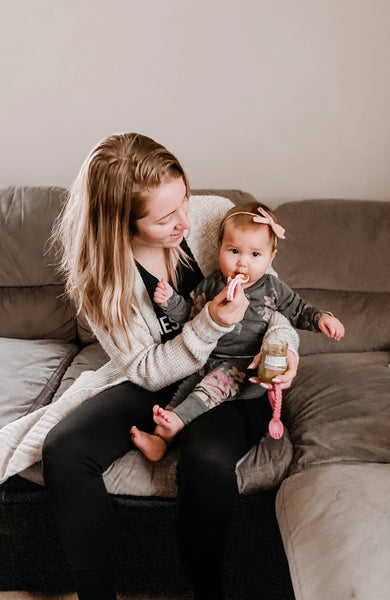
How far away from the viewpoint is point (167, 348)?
1.31 m

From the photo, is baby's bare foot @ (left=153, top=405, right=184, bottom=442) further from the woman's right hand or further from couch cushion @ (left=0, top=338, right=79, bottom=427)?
couch cushion @ (left=0, top=338, right=79, bottom=427)

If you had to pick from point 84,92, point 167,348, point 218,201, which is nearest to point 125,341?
point 167,348

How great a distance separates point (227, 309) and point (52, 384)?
709 millimetres

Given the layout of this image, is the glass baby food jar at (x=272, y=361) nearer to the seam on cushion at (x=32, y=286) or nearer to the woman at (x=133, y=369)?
the woman at (x=133, y=369)

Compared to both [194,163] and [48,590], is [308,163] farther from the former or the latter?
[48,590]

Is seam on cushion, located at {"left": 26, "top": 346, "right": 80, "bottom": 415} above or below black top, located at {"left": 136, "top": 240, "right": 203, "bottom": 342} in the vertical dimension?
below

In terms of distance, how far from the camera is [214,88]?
201cm

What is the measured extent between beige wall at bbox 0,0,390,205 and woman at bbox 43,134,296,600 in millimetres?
881

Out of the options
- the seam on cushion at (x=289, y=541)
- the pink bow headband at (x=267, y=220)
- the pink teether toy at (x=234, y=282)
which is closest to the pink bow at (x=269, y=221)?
the pink bow headband at (x=267, y=220)

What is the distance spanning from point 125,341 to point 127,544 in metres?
0.51

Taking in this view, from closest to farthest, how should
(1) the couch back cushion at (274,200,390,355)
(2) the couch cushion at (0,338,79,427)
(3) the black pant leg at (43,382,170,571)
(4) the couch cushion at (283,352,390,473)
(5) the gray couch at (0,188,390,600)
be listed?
(5) the gray couch at (0,188,390,600) < (3) the black pant leg at (43,382,170,571) < (4) the couch cushion at (283,352,390,473) < (2) the couch cushion at (0,338,79,427) < (1) the couch back cushion at (274,200,390,355)

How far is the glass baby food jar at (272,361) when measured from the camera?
1.19 metres

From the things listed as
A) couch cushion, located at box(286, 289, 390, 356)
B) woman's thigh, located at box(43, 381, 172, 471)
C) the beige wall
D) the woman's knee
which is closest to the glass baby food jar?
woman's thigh, located at box(43, 381, 172, 471)

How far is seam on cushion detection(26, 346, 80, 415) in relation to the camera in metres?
1.54
